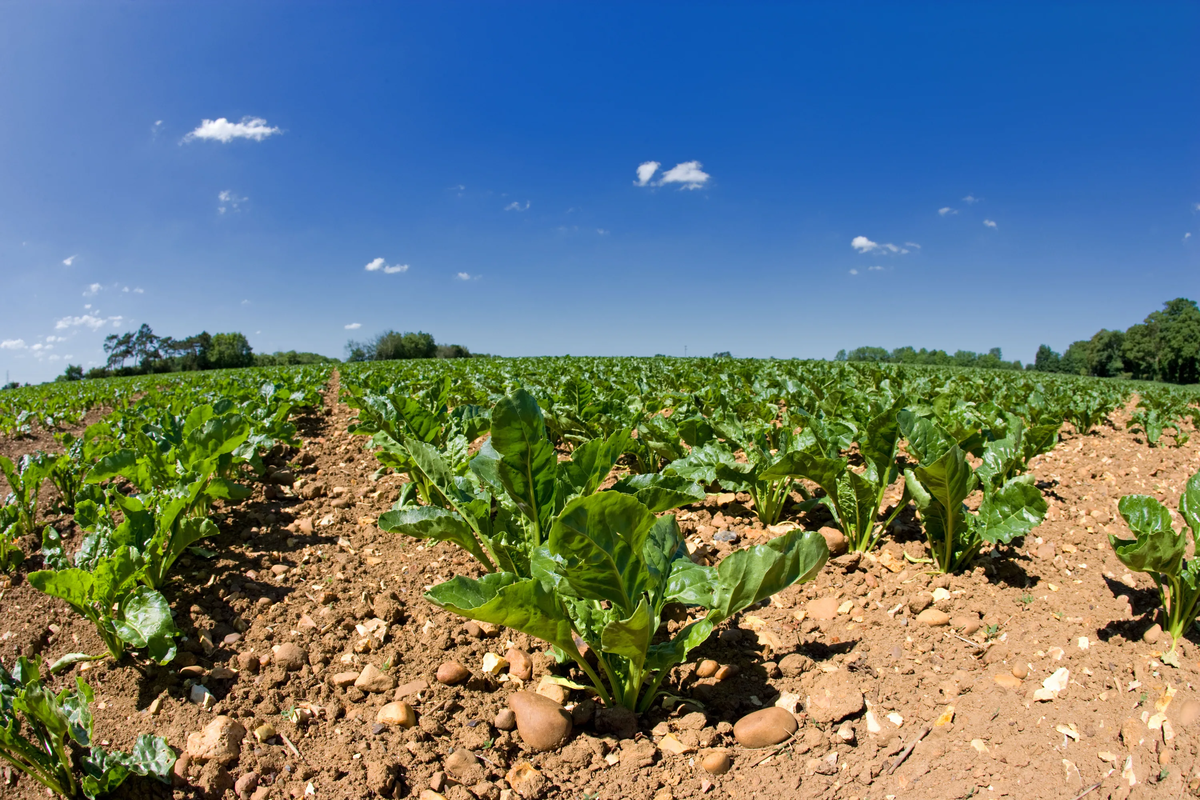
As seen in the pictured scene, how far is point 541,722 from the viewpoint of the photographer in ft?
6.48

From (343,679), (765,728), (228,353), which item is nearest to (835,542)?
(765,728)

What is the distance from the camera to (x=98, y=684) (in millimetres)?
2260

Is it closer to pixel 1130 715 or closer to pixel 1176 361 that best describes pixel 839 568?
pixel 1130 715

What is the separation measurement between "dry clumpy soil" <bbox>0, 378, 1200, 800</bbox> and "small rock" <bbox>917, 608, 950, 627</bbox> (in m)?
0.01

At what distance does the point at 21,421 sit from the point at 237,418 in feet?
35.9

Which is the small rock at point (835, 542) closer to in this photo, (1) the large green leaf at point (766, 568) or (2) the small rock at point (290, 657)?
(1) the large green leaf at point (766, 568)

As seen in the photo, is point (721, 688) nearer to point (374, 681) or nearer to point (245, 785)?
point (374, 681)

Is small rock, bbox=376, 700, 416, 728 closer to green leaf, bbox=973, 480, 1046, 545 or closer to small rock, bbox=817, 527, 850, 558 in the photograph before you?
small rock, bbox=817, 527, 850, 558

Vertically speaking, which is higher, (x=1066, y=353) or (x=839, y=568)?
(x=1066, y=353)

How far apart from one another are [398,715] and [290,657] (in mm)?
679

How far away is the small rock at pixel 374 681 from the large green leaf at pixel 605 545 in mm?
1048

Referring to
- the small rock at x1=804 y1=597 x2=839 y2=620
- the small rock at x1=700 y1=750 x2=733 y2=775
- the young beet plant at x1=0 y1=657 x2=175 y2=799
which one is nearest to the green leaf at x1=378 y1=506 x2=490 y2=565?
the young beet plant at x1=0 y1=657 x2=175 y2=799

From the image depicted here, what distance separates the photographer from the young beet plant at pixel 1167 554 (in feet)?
6.78

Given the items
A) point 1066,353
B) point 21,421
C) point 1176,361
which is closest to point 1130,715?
point 21,421
